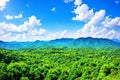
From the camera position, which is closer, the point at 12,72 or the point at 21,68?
the point at 12,72

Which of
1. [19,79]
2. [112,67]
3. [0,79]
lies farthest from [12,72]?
[112,67]

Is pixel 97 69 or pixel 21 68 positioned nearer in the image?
pixel 21 68

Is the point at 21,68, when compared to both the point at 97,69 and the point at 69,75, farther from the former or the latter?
the point at 97,69

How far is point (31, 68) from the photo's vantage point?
81875mm

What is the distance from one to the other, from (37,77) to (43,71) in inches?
319

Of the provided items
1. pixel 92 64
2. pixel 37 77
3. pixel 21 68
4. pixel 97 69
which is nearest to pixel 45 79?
pixel 37 77

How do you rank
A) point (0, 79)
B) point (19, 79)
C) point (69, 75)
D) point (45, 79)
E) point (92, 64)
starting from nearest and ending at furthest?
point (0, 79) → point (19, 79) → point (45, 79) → point (69, 75) → point (92, 64)

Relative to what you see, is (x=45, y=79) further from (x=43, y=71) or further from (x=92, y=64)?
(x=92, y=64)

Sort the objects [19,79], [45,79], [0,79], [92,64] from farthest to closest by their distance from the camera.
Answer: [92,64], [45,79], [19,79], [0,79]

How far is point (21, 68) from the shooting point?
75.2 meters

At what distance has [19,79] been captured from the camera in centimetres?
6919

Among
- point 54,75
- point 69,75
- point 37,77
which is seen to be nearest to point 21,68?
point 37,77

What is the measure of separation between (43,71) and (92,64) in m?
22.2

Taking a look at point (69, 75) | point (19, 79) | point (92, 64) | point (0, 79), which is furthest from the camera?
point (92, 64)
